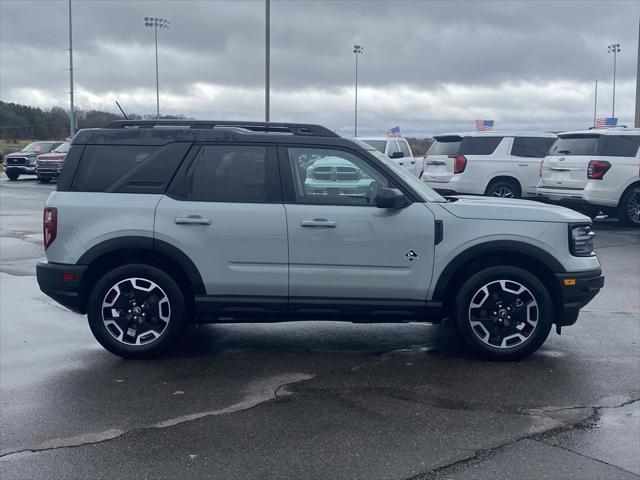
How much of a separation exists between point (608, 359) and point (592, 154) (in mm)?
10411

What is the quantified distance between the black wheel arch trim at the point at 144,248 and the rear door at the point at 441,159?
13.0m

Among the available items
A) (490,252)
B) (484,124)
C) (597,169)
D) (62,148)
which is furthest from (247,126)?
(62,148)

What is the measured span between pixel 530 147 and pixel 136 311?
46.3ft

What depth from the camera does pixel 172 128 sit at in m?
6.84

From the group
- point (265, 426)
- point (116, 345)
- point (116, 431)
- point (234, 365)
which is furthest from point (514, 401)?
point (116, 345)

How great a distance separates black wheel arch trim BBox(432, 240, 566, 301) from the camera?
6.54 metres

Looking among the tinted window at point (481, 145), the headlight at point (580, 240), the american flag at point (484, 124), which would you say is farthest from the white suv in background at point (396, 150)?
the headlight at point (580, 240)

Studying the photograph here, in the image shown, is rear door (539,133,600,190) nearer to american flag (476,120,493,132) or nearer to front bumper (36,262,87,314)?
american flag (476,120,493,132)

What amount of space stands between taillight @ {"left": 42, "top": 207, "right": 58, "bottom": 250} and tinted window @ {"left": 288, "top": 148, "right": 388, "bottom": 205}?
6.35ft

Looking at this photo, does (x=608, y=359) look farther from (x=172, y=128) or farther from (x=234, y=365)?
(x=172, y=128)

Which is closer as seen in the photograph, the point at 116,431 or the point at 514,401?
the point at 116,431

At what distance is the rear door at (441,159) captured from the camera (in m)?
19.0

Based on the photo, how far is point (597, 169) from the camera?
16.1 metres

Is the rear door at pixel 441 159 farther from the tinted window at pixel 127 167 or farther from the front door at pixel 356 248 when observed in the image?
the tinted window at pixel 127 167
